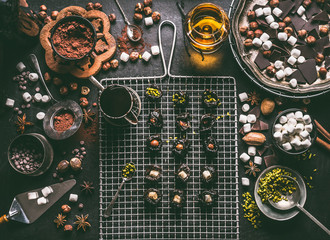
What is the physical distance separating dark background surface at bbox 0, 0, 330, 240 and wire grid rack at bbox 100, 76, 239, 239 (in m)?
0.12

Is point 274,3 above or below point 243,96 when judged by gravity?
above

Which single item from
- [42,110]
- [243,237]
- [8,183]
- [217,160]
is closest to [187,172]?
[217,160]

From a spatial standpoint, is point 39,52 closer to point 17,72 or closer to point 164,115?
point 17,72

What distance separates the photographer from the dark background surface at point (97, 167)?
237 centimetres

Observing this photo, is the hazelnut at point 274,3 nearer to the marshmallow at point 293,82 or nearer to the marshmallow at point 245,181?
the marshmallow at point 293,82

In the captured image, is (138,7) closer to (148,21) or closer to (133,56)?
(148,21)

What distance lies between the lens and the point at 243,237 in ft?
7.73

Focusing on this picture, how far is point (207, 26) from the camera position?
2225 mm

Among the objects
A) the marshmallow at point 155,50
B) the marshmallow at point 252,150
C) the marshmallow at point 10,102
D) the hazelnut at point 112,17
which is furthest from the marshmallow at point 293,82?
the marshmallow at point 10,102

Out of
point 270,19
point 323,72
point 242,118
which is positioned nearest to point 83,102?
point 242,118

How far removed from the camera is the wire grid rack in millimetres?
2281

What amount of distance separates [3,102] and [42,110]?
12.2 inches

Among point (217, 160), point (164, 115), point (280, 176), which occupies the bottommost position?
point (280, 176)

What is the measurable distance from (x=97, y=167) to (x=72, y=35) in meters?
1.00
